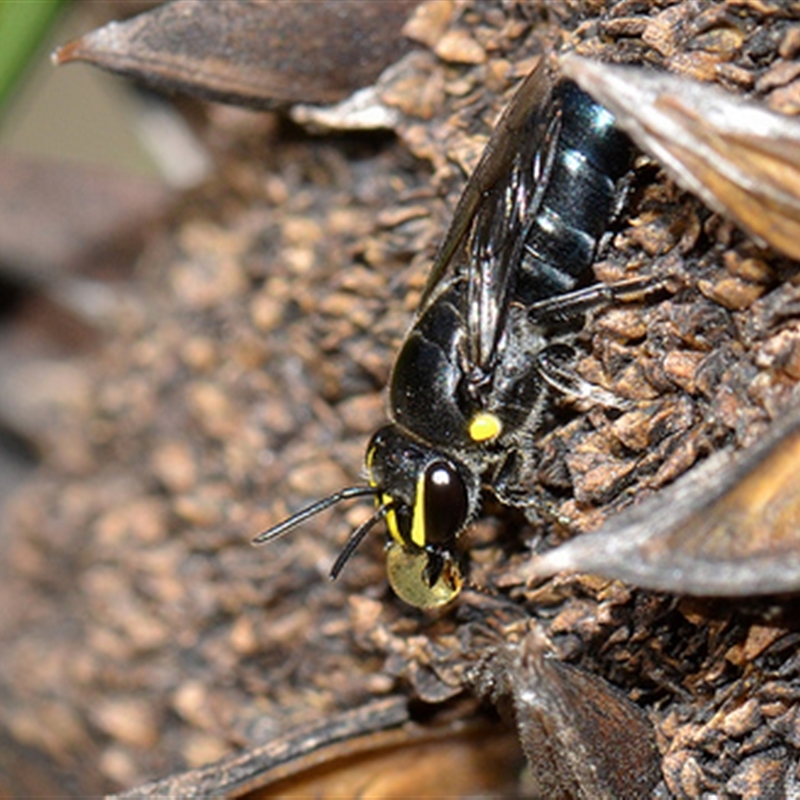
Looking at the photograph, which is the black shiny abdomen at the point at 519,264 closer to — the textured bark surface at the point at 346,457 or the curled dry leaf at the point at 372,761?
the textured bark surface at the point at 346,457

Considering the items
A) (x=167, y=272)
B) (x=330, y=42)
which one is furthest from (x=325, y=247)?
(x=167, y=272)

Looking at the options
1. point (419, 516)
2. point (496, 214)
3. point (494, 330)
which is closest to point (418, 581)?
point (419, 516)

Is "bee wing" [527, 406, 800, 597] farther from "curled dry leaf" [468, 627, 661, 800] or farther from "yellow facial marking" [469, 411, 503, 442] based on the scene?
"yellow facial marking" [469, 411, 503, 442]

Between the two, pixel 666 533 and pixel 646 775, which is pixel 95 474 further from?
pixel 666 533

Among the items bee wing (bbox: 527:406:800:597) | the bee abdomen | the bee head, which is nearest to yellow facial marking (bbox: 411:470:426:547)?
the bee head

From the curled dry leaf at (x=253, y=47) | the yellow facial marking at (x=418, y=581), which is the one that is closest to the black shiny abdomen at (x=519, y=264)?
the yellow facial marking at (x=418, y=581)

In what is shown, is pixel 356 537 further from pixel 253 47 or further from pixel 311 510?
pixel 253 47
